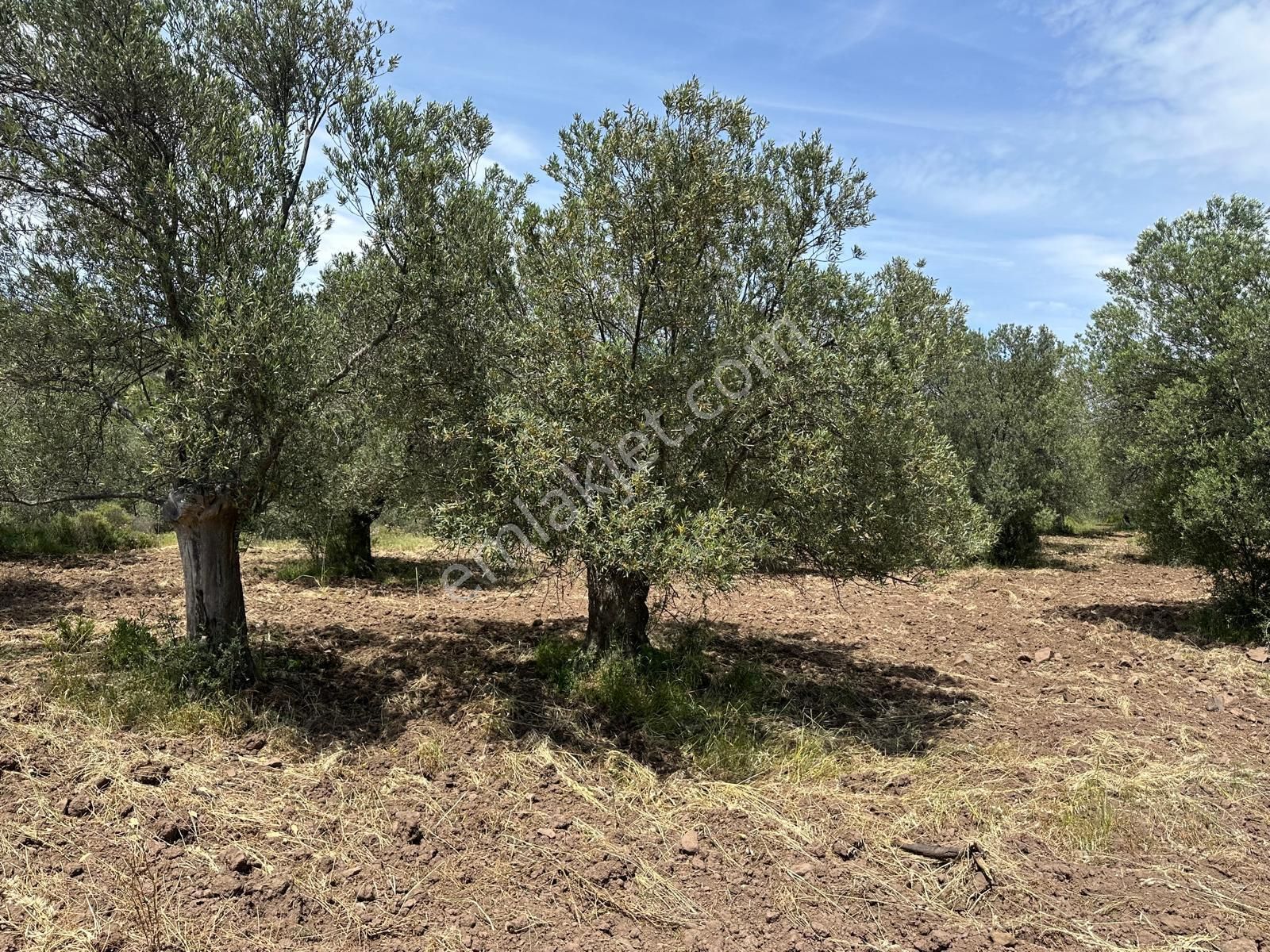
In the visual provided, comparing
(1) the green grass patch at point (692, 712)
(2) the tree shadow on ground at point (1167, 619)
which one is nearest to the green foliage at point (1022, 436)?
(2) the tree shadow on ground at point (1167, 619)

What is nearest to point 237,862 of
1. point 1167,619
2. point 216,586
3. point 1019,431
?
point 216,586

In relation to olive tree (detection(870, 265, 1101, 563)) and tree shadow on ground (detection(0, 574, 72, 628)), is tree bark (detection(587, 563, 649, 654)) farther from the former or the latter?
olive tree (detection(870, 265, 1101, 563))

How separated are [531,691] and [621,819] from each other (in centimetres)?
300

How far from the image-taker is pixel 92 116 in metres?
7.45

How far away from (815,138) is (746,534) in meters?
4.66

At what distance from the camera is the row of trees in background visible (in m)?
7.05

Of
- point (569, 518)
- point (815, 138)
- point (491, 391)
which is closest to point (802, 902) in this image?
point (569, 518)

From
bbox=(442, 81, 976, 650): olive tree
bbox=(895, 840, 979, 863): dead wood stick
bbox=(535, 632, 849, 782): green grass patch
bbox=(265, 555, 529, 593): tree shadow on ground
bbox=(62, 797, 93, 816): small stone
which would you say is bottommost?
bbox=(895, 840, 979, 863): dead wood stick

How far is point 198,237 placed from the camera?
7.17 meters

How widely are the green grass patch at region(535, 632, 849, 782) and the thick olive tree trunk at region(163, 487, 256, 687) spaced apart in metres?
3.41

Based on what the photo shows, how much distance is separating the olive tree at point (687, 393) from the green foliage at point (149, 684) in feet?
9.77

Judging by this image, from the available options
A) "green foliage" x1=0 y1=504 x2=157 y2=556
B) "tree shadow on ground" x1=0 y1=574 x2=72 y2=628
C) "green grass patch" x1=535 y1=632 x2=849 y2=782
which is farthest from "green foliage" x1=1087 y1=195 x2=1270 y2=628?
"green foliage" x1=0 y1=504 x2=157 y2=556

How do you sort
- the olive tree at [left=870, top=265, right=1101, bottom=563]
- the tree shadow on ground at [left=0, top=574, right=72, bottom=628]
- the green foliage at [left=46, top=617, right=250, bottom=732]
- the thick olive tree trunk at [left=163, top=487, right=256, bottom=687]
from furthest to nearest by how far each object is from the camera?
the olive tree at [left=870, top=265, right=1101, bottom=563]
the tree shadow on ground at [left=0, top=574, right=72, bottom=628]
the thick olive tree trunk at [left=163, top=487, right=256, bottom=687]
the green foliage at [left=46, top=617, right=250, bottom=732]

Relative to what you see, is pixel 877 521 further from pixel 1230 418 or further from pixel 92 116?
pixel 92 116
